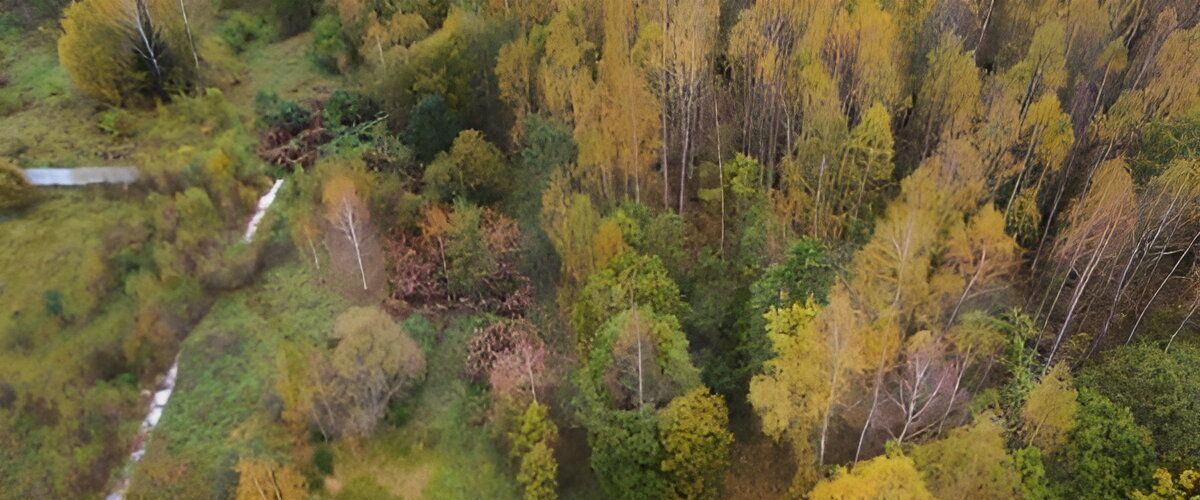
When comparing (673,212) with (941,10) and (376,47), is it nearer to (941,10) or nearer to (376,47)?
(941,10)

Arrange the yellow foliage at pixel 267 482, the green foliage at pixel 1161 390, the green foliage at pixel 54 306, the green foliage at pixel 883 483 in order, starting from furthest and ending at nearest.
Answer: the green foliage at pixel 54 306 < the yellow foliage at pixel 267 482 < the green foliage at pixel 1161 390 < the green foliage at pixel 883 483

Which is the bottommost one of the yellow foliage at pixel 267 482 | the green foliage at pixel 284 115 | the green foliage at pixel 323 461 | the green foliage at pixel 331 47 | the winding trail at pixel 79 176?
the green foliage at pixel 323 461

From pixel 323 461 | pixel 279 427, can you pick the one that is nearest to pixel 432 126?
pixel 279 427

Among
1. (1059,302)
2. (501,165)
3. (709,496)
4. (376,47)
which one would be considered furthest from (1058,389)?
(376,47)

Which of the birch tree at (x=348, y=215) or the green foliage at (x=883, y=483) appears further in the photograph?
the birch tree at (x=348, y=215)

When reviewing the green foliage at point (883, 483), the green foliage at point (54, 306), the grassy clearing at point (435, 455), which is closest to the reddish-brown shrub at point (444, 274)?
the grassy clearing at point (435, 455)

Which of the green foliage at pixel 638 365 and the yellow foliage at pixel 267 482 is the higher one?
the green foliage at pixel 638 365

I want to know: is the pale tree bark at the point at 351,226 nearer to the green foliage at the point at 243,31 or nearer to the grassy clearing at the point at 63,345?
the grassy clearing at the point at 63,345
